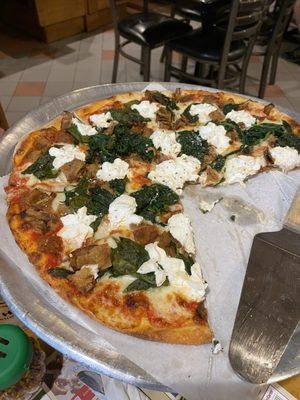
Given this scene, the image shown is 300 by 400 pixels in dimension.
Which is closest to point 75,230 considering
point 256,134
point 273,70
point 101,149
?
point 101,149

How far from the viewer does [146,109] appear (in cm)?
238

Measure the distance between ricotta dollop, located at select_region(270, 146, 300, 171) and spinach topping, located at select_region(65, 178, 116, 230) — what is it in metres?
0.95

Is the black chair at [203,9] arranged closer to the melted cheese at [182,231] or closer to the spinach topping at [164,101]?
the spinach topping at [164,101]

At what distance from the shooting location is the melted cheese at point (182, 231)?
1.68 metres

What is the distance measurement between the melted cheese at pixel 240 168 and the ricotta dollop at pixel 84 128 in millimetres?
817

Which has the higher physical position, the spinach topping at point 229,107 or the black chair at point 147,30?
the spinach topping at point 229,107

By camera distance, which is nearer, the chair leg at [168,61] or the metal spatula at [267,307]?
the metal spatula at [267,307]

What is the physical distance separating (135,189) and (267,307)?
3.05 ft

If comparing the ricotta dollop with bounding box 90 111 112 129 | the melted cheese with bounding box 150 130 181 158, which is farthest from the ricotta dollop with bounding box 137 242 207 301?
the ricotta dollop with bounding box 90 111 112 129

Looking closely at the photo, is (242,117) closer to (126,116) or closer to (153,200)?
(126,116)

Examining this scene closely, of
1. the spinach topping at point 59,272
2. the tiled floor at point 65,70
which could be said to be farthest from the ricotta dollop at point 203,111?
the tiled floor at point 65,70

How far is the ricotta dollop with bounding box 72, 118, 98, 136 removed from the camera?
2.19m

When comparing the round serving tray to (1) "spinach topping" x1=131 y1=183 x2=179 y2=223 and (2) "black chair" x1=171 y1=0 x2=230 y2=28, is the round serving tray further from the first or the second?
(2) "black chair" x1=171 y1=0 x2=230 y2=28

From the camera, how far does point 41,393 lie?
1620 millimetres
